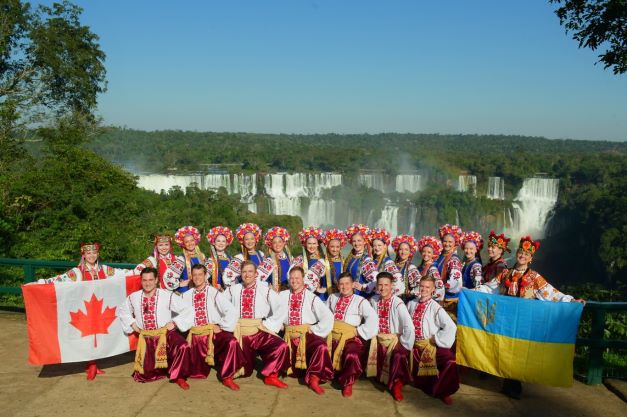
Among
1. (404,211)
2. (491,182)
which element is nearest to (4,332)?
(404,211)

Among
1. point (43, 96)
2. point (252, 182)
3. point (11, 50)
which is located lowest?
point (252, 182)

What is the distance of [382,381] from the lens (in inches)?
213

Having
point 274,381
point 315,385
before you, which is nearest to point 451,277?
point 315,385

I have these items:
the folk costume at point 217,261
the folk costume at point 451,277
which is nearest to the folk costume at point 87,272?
the folk costume at point 217,261

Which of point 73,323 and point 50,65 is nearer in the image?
point 73,323

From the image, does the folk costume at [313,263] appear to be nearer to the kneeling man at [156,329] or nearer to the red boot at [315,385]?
the red boot at [315,385]

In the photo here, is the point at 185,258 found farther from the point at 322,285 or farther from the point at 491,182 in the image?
the point at 491,182

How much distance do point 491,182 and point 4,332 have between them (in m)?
65.1

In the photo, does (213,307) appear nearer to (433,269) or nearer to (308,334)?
(308,334)

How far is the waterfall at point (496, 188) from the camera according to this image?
65.1 metres

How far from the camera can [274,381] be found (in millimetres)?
5477

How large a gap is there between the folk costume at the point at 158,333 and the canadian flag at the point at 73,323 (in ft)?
Answer: 0.94

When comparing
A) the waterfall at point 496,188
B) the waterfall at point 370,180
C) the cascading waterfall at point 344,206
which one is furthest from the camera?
the waterfall at point 370,180

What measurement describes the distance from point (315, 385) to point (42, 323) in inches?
109
